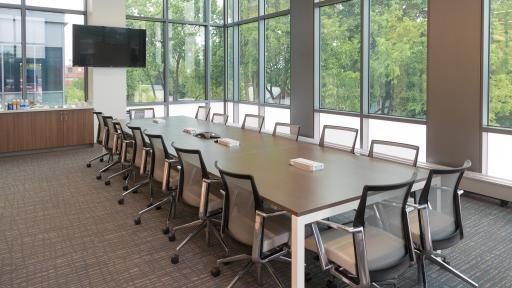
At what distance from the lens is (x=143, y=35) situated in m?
8.86

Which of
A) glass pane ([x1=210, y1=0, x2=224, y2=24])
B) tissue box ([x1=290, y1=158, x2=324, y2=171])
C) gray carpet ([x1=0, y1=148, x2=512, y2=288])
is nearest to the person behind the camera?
gray carpet ([x1=0, y1=148, x2=512, y2=288])

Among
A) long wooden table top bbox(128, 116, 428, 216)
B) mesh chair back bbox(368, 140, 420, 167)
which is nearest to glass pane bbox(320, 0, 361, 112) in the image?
long wooden table top bbox(128, 116, 428, 216)

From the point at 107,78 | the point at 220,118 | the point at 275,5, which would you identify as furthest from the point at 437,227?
the point at 107,78

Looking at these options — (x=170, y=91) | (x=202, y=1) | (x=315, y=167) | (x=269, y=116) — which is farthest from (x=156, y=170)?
(x=202, y=1)

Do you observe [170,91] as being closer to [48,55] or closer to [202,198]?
[48,55]

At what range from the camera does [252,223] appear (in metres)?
2.72

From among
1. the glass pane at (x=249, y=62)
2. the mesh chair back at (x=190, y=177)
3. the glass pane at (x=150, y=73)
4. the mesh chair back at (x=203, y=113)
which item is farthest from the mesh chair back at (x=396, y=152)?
the glass pane at (x=150, y=73)

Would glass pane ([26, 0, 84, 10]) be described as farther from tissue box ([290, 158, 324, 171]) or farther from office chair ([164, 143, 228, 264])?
tissue box ([290, 158, 324, 171])

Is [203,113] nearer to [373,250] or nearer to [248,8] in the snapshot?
[248,8]

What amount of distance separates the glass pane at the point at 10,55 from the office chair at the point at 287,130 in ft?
18.2

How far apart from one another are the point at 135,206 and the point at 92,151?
388 centimetres

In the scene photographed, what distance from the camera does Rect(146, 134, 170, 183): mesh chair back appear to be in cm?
424

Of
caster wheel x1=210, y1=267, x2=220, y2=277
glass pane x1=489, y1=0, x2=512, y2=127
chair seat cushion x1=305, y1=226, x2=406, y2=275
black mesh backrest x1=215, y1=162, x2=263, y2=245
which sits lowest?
caster wheel x1=210, y1=267, x2=220, y2=277

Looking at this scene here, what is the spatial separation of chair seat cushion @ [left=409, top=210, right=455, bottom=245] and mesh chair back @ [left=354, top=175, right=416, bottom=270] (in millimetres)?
321
